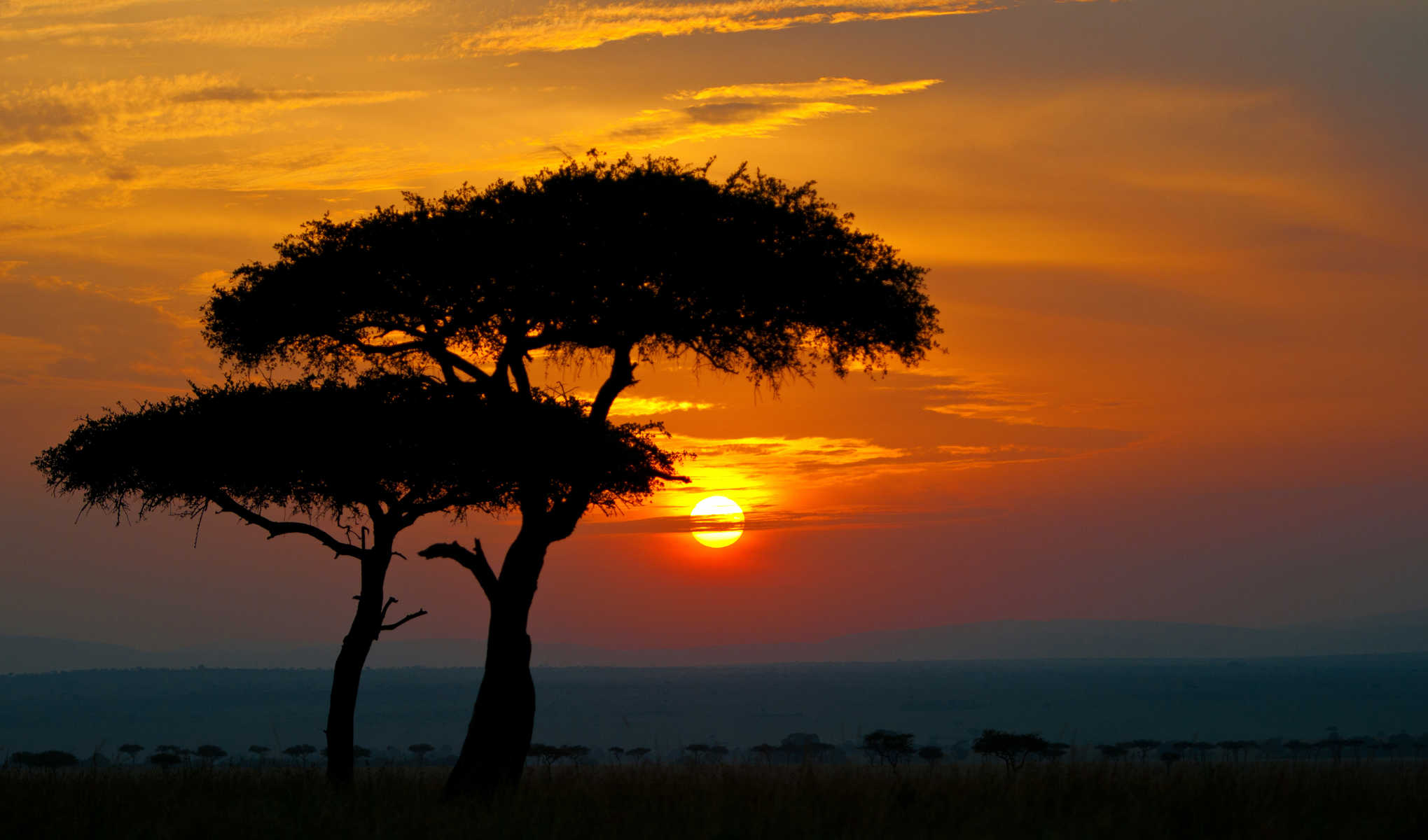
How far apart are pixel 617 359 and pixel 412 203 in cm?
550

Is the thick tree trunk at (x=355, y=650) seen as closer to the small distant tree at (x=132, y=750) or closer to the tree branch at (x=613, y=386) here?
the tree branch at (x=613, y=386)

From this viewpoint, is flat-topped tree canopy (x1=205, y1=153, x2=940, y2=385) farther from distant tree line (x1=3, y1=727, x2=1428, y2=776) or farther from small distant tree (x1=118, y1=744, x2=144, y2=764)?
small distant tree (x1=118, y1=744, x2=144, y2=764)

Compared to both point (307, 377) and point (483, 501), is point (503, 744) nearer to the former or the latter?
point (483, 501)

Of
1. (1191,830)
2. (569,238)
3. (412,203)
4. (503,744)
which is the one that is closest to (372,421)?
(412,203)

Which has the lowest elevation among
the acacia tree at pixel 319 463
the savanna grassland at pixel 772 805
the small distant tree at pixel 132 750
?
the small distant tree at pixel 132 750

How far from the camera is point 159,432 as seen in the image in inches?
1078

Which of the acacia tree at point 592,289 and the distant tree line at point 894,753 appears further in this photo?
the distant tree line at point 894,753

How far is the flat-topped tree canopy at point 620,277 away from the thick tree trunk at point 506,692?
11.8 ft

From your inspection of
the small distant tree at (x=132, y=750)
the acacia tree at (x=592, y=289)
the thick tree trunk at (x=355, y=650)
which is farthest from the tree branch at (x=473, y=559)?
the small distant tree at (x=132, y=750)

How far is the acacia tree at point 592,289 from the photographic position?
74.0 ft

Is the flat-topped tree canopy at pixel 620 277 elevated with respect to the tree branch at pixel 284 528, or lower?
elevated

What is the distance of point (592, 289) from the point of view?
22.8m

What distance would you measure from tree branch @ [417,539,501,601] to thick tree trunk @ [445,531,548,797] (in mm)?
177

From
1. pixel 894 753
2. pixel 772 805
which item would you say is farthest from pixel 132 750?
pixel 772 805
